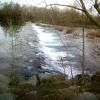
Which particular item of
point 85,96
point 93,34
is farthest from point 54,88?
point 93,34

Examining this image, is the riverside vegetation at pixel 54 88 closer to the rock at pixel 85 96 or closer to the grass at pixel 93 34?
the rock at pixel 85 96

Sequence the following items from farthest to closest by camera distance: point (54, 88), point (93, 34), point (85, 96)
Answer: point (93, 34) → point (54, 88) → point (85, 96)

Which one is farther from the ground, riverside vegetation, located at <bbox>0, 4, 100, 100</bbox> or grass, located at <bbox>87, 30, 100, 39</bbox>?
grass, located at <bbox>87, 30, 100, 39</bbox>

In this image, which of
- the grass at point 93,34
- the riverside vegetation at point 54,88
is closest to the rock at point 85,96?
the riverside vegetation at point 54,88

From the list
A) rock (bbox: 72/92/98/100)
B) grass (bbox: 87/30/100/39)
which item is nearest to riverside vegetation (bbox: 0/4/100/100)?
rock (bbox: 72/92/98/100)

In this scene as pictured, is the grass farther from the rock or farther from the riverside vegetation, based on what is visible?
the rock

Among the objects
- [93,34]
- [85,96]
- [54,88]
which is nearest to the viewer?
[85,96]

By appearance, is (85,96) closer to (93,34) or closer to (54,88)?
(54,88)

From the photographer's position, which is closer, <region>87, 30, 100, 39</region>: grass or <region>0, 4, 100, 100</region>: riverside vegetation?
<region>0, 4, 100, 100</region>: riverside vegetation

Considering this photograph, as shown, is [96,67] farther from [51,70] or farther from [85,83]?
[85,83]

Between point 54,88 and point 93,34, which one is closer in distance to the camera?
point 54,88

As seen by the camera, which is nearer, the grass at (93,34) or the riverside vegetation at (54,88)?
the riverside vegetation at (54,88)

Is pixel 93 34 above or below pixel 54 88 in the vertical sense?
above

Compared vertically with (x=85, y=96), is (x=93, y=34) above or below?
above
